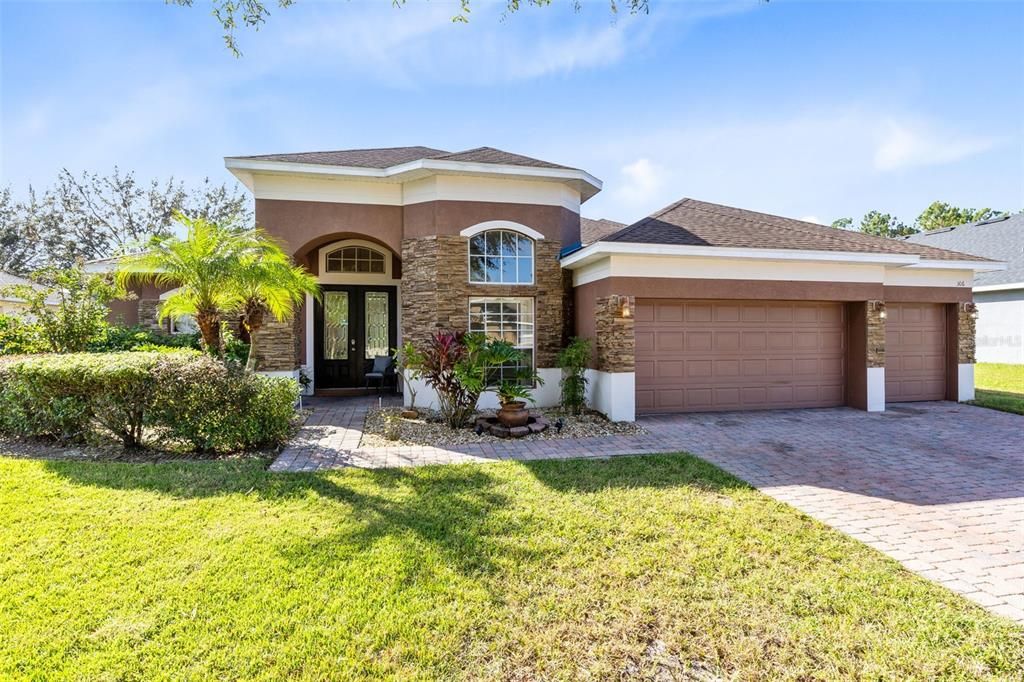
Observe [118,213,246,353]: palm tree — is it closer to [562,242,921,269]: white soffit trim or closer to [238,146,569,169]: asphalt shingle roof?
[238,146,569,169]: asphalt shingle roof

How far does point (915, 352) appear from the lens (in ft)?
38.4

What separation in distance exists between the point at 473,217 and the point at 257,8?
5641 millimetres

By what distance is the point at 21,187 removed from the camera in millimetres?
27516

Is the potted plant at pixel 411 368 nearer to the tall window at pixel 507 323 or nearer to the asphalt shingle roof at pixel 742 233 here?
the tall window at pixel 507 323

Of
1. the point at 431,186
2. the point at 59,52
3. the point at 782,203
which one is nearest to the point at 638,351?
the point at 431,186

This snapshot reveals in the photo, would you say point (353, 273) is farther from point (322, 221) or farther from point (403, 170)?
point (403, 170)

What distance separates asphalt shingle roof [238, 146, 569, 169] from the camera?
1046 centimetres

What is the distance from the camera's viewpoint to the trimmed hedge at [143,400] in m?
6.78

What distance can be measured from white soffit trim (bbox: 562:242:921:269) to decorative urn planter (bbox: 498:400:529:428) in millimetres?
3331

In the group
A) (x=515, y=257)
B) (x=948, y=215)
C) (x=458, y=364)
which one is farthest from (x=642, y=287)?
(x=948, y=215)

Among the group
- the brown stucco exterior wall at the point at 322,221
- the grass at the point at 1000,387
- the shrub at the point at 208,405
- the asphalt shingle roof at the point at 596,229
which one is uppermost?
the asphalt shingle roof at the point at 596,229

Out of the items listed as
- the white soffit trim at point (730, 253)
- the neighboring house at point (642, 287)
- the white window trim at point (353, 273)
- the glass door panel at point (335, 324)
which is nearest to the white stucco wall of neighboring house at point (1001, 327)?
the neighboring house at point (642, 287)

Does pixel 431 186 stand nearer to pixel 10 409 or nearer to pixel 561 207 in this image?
pixel 561 207

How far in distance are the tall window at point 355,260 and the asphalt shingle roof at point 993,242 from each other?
22.1 meters
